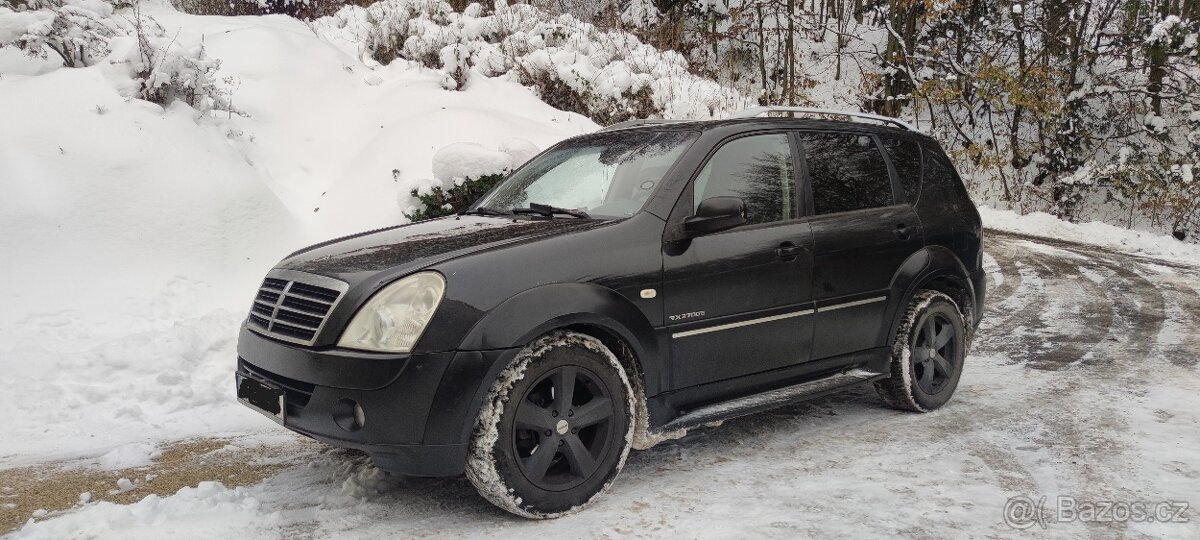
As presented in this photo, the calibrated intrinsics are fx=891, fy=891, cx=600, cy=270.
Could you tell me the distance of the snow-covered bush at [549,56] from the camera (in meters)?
12.7

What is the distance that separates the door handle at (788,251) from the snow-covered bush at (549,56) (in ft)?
26.9

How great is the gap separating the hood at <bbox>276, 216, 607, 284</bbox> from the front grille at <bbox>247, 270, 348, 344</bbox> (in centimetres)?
5

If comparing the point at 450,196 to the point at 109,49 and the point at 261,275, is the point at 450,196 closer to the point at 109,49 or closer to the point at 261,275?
the point at 261,275

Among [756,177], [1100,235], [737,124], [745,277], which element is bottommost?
[1100,235]

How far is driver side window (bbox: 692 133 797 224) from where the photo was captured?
4480 millimetres

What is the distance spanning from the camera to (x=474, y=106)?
37.7ft

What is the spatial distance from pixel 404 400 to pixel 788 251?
7.03 ft

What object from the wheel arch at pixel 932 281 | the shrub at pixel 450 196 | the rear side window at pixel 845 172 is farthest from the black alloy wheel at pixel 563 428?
the shrub at pixel 450 196

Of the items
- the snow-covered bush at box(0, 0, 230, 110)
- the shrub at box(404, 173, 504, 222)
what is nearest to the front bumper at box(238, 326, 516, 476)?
the shrub at box(404, 173, 504, 222)

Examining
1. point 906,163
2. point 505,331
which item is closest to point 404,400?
point 505,331

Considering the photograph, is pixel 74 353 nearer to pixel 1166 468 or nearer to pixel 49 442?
pixel 49 442

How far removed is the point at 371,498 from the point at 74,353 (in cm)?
332

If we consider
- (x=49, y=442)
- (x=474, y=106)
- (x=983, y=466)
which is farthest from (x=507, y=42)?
(x=983, y=466)

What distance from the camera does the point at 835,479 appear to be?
417cm
